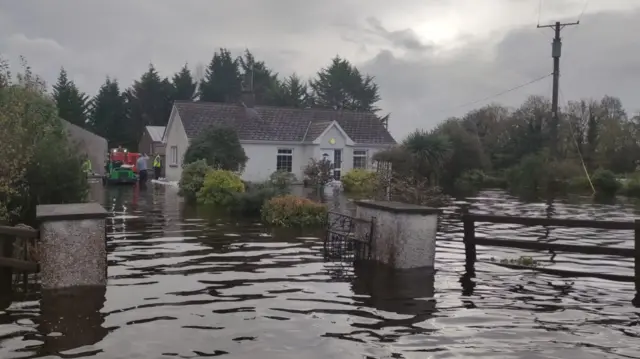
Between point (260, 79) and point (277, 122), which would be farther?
point (260, 79)

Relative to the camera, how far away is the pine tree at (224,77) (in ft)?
253

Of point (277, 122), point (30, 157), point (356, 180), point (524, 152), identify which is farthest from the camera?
point (524, 152)

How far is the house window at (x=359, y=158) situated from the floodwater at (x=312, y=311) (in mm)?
29142

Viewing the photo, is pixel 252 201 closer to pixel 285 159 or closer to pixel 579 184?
pixel 285 159

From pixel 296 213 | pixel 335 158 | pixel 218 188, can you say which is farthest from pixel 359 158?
pixel 296 213

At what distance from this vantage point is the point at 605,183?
39906 mm

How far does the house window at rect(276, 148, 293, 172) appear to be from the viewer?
4200 cm

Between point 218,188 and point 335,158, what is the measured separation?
1799 centimetres

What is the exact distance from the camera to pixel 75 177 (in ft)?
48.4

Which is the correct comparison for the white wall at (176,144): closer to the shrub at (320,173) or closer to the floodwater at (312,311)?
the shrub at (320,173)

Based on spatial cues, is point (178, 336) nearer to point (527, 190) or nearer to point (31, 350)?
point (31, 350)

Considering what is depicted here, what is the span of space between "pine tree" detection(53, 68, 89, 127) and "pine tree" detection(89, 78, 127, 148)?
1085mm

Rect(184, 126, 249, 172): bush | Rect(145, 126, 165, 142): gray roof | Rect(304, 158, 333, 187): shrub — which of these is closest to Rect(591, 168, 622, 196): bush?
Rect(304, 158, 333, 187): shrub

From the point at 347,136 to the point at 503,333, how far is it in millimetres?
34793
